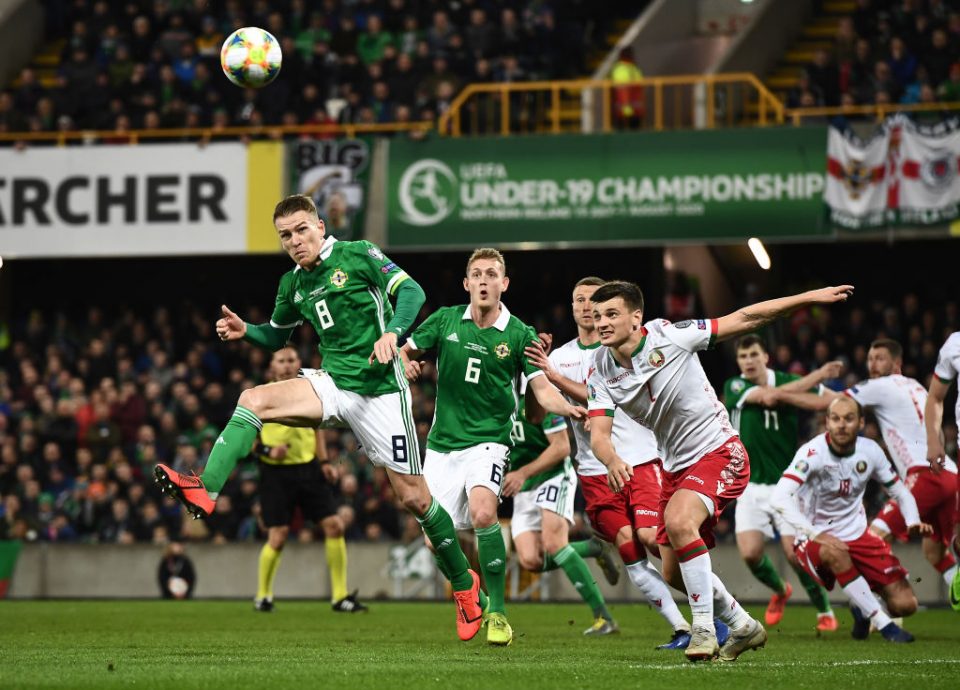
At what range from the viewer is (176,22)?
25.8m

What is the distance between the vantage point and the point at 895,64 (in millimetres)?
21688

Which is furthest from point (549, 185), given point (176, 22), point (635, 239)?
point (176, 22)

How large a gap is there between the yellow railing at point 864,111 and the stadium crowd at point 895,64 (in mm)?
210

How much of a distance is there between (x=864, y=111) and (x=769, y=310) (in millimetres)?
13900

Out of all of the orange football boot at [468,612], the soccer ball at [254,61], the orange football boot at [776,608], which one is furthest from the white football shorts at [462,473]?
the soccer ball at [254,61]

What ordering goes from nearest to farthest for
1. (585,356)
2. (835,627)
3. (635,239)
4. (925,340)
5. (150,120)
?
(585,356) → (835,627) → (925,340) → (635,239) → (150,120)

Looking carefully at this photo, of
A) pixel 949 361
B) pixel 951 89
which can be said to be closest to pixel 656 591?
pixel 949 361

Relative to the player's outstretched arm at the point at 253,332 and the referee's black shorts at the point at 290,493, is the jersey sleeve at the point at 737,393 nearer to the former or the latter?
the referee's black shorts at the point at 290,493

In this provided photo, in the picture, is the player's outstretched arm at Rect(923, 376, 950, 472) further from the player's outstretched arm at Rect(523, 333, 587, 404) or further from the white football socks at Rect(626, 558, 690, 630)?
the player's outstretched arm at Rect(523, 333, 587, 404)

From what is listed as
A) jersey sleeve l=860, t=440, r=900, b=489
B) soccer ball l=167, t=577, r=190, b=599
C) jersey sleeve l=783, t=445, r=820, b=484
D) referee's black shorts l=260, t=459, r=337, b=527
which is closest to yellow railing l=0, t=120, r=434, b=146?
soccer ball l=167, t=577, r=190, b=599

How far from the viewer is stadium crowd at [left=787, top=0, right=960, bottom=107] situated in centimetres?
2130

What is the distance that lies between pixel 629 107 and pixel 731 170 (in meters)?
1.81

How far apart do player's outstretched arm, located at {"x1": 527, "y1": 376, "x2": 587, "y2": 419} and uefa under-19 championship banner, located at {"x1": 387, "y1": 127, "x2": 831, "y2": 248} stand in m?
12.0

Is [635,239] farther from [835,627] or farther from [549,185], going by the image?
[835,627]
